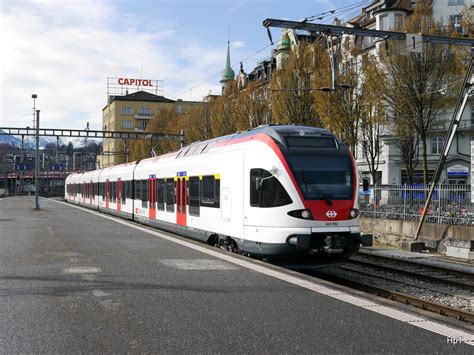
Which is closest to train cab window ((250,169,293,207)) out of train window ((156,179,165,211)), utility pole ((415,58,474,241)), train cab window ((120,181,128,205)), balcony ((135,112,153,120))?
train window ((156,179,165,211))

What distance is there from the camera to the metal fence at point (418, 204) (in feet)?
63.9

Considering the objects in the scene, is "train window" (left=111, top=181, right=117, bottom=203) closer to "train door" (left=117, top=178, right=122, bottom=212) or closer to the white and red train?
"train door" (left=117, top=178, right=122, bottom=212)

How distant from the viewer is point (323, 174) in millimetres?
11938

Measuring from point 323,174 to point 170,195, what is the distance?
874 centimetres

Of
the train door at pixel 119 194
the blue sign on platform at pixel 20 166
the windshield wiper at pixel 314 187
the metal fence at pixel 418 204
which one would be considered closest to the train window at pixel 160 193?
the metal fence at pixel 418 204

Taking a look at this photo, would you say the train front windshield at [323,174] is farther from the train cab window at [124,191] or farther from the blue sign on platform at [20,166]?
the blue sign on platform at [20,166]

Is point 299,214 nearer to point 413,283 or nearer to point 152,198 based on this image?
point 413,283

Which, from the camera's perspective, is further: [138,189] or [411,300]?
[138,189]

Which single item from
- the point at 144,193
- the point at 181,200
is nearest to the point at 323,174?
the point at 181,200

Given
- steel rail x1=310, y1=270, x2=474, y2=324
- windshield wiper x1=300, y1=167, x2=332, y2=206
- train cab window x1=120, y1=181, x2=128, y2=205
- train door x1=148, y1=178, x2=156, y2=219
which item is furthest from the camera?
train cab window x1=120, y1=181, x2=128, y2=205

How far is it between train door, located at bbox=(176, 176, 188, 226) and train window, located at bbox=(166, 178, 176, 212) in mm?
588

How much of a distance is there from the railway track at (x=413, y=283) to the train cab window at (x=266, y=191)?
193cm

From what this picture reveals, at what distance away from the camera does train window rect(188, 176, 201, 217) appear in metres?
16.3

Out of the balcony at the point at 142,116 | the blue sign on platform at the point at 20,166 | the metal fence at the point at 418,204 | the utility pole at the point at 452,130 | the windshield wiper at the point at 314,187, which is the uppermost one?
the balcony at the point at 142,116
